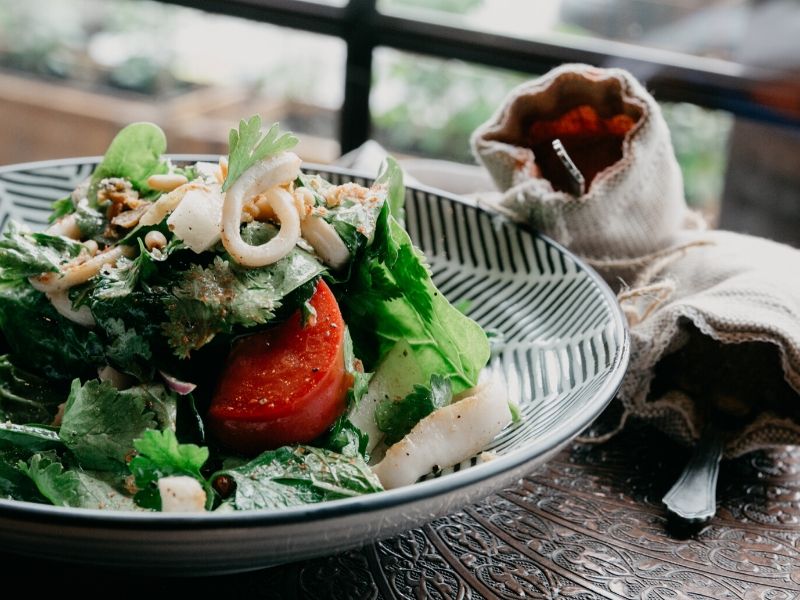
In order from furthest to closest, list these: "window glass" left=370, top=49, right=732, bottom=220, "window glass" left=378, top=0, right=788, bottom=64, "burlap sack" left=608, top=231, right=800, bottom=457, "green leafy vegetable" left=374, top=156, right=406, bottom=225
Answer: "window glass" left=370, top=49, right=732, bottom=220 < "window glass" left=378, top=0, right=788, bottom=64 < "green leafy vegetable" left=374, top=156, right=406, bottom=225 < "burlap sack" left=608, top=231, right=800, bottom=457

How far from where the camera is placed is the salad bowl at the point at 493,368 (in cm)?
80

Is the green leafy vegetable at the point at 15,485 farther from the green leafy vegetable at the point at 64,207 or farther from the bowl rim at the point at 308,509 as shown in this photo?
the green leafy vegetable at the point at 64,207

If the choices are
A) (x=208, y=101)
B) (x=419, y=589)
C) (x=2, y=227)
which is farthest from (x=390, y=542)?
(x=208, y=101)

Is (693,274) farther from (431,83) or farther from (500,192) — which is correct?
(431,83)

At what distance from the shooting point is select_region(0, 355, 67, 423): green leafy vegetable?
3.94 feet

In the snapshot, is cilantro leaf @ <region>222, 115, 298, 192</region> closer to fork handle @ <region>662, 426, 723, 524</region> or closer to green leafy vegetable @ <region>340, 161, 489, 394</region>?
green leafy vegetable @ <region>340, 161, 489, 394</region>

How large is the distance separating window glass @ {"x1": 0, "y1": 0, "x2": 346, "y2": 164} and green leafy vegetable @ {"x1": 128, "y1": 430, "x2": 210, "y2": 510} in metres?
2.80

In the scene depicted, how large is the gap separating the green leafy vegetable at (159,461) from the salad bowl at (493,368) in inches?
4.6

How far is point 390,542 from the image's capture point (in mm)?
1131

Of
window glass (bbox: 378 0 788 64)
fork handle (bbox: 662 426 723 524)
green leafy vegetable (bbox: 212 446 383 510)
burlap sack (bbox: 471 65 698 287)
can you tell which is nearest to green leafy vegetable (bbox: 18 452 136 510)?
green leafy vegetable (bbox: 212 446 383 510)

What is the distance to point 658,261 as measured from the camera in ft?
5.24

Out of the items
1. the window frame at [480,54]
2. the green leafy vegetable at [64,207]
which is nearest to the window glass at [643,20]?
the window frame at [480,54]

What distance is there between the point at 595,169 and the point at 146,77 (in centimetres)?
294

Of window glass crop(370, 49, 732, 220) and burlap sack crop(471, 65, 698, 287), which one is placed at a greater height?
burlap sack crop(471, 65, 698, 287)
